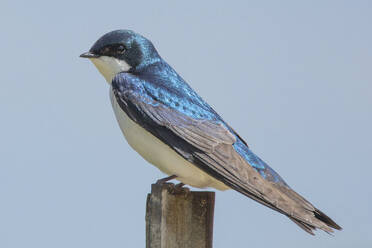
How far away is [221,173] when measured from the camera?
177 inches

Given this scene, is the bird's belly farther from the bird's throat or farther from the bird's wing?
the bird's throat

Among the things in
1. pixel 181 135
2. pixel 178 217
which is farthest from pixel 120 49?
pixel 178 217

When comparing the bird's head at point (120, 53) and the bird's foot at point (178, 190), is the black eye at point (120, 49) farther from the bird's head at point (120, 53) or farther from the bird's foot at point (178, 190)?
the bird's foot at point (178, 190)

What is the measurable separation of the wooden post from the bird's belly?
0.29 metres

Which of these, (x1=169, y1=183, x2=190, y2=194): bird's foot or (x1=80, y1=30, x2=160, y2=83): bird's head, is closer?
(x1=169, y1=183, x2=190, y2=194): bird's foot

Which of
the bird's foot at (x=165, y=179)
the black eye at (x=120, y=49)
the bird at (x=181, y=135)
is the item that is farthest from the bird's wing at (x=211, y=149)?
the black eye at (x=120, y=49)

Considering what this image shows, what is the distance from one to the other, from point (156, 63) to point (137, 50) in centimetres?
17

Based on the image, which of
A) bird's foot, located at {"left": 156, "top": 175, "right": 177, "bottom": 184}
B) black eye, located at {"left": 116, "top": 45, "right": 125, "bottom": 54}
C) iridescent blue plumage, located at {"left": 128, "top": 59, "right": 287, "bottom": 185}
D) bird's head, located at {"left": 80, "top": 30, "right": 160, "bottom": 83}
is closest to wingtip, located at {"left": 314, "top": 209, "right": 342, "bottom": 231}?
iridescent blue plumage, located at {"left": 128, "top": 59, "right": 287, "bottom": 185}

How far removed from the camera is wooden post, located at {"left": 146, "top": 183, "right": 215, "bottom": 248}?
4223 mm

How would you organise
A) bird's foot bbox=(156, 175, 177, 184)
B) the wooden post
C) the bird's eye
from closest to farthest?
the wooden post → bird's foot bbox=(156, 175, 177, 184) → the bird's eye

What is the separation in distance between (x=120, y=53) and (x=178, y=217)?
1.53 metres

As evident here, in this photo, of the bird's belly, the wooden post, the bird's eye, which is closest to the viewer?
the wooden post

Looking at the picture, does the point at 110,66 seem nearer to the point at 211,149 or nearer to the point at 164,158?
the point at 164,158

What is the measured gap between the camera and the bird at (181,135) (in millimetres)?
4402
